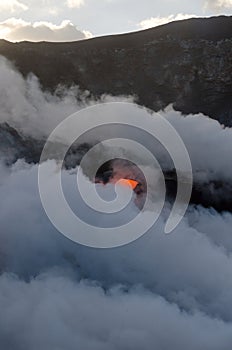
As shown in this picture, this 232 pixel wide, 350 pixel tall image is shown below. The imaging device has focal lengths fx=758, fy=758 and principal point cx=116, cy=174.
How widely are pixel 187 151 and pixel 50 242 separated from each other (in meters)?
58.4

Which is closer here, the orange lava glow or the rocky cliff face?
the orange lava glow

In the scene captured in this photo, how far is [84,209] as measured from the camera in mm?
133750

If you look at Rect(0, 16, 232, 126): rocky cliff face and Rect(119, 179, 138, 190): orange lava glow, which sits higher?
Rect(0, 16, 232, 126): rocky cliff face

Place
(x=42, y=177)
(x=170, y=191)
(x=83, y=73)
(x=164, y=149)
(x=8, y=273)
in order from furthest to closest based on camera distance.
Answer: (x=164, y=149) < (x=83, y=73) < (x=170, y=191) < (x=42, y=177) < (x=8, y=273)

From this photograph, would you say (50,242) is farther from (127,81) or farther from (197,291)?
(127,81)

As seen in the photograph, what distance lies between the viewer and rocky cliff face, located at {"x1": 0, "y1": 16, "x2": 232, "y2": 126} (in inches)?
5984

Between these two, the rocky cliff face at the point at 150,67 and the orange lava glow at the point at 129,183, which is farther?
the rocky cliff face at the point at 150,67

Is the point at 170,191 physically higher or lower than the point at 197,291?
higher

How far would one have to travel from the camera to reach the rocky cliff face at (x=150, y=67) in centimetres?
15200

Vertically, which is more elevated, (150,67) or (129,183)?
(150,67)

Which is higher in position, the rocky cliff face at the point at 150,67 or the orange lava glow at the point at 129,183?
the rocky cliff face at the point at 150,67

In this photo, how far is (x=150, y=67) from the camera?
15325 centimetres

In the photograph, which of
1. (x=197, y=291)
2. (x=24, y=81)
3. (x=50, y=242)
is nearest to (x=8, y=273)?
(x=50, y=242)

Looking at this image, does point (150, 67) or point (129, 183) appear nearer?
point (129, 183)
